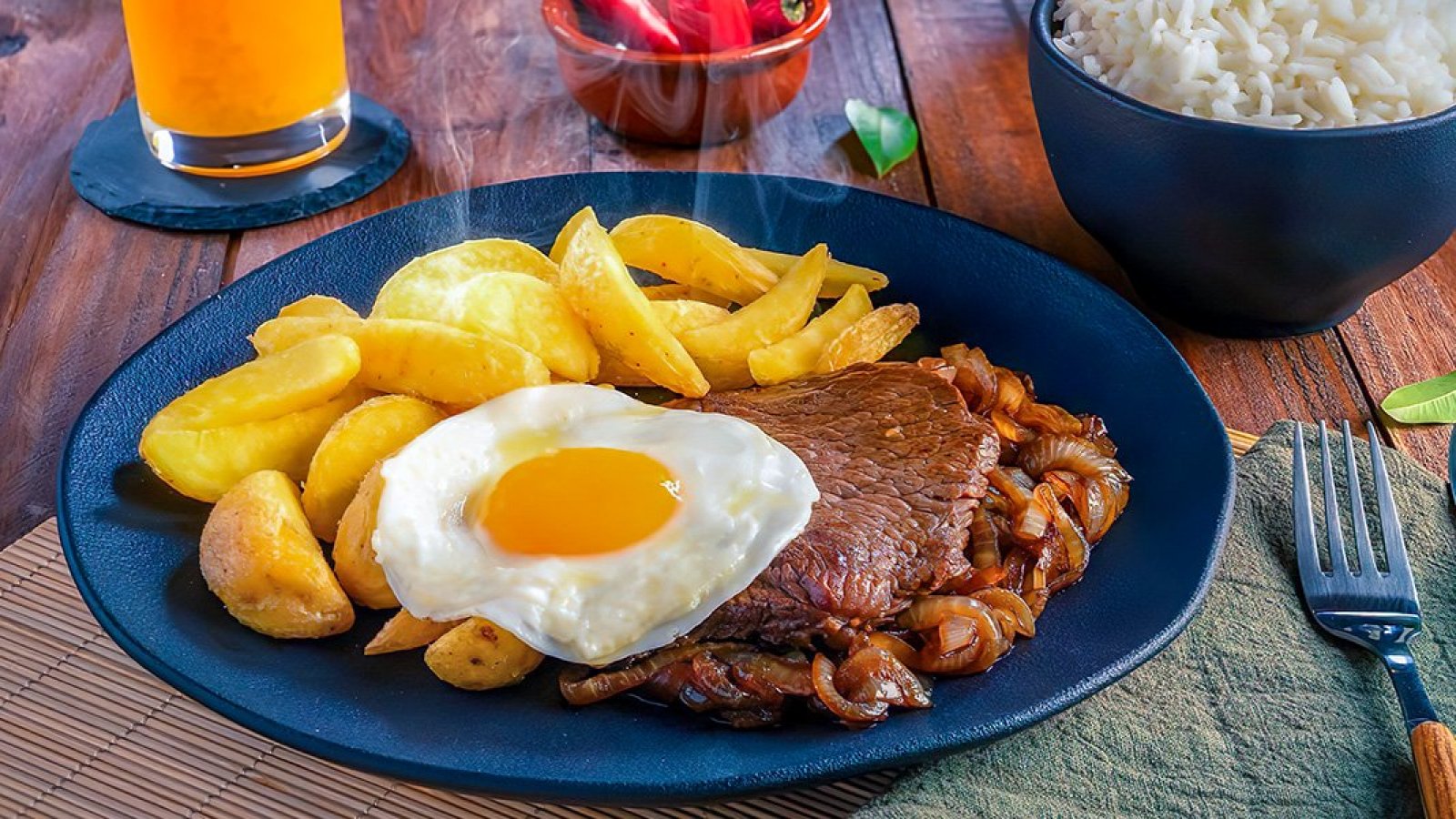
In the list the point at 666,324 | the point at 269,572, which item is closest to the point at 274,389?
the point at 269,572

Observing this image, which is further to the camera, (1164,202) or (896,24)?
(896,24)

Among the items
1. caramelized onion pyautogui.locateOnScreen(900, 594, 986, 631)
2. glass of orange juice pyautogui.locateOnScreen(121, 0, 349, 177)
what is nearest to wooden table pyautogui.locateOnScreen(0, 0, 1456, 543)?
glass of orange juice pyautogui.locateOnScreen(121, 0, 349, 177)

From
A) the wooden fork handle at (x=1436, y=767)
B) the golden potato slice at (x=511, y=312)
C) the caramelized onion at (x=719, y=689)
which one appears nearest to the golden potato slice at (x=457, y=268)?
the golden potato slice at (x=511, y=312)

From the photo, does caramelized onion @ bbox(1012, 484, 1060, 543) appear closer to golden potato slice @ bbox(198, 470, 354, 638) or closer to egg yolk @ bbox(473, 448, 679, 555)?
egg yolk @ bbox(473, 448, 679, 555)

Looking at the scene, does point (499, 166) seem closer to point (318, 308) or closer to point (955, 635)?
point (318, 308)

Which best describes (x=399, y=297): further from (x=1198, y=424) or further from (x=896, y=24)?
(x=896, y=24)

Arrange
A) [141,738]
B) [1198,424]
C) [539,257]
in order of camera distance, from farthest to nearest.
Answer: [539,257] → [1198,424] → [141,738]

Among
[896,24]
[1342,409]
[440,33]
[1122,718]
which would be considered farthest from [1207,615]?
[440,33]

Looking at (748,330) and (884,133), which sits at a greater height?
(748,330)
